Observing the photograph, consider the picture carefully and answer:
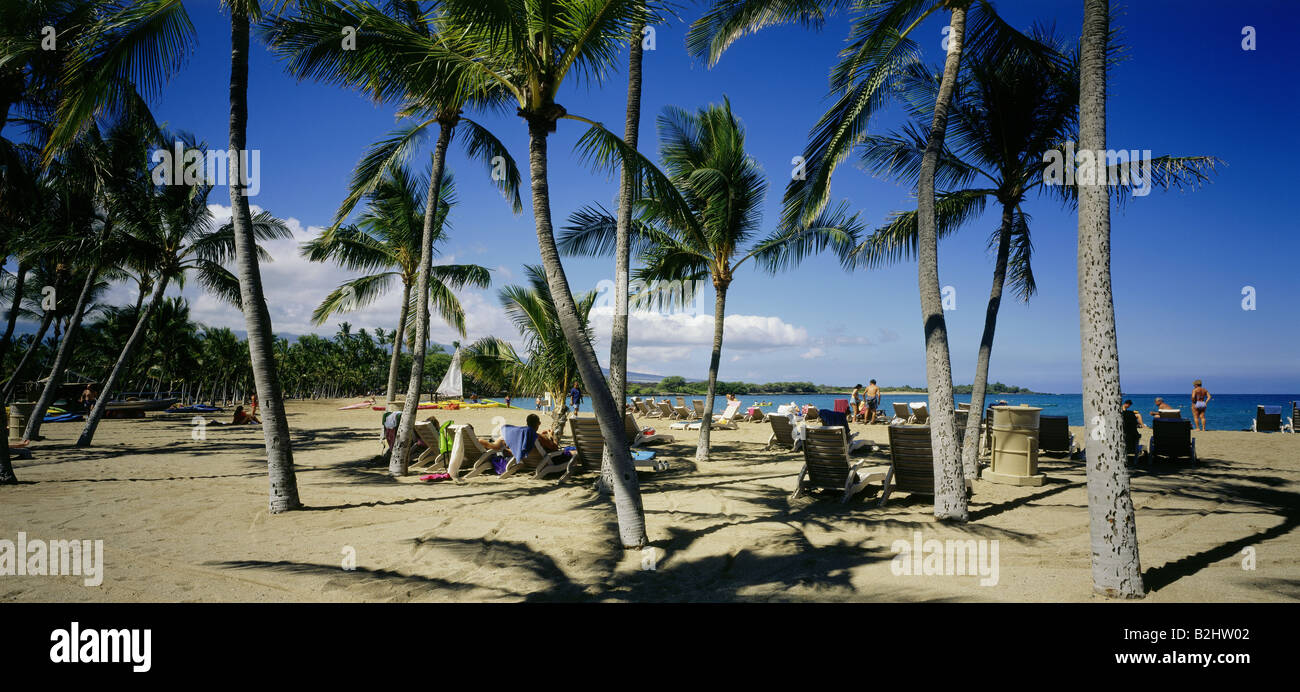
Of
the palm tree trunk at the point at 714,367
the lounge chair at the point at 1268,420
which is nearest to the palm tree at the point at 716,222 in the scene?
the palm tree trunk at the point at 714,367

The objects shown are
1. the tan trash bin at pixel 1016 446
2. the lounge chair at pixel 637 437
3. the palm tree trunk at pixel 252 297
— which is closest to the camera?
the palm tree trunk at pixel 252 297

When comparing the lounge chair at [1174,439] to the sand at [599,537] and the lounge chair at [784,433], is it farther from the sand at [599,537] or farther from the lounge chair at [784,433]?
the lounge chair at [784,433]

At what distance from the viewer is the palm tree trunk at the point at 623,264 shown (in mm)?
7121

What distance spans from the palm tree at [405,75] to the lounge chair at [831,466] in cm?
531

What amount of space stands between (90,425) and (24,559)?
11089 mm

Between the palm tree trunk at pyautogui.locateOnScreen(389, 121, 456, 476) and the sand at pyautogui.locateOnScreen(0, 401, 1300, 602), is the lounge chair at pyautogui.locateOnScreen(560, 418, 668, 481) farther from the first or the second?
the palm tree trunk at pyautogui.locateOnScreen(389, 121, 456, 476)

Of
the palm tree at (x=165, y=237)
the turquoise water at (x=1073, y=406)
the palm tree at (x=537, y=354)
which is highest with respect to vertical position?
the palm tree at (x=165, y=237)

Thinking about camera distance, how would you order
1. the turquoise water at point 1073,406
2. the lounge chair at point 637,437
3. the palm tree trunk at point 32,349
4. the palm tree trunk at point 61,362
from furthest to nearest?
the turquoise water at point 1073,406, the palm tree trunk at point 32,349, the palm tree trunk at point 61,362, the lounge chair at point 637,437

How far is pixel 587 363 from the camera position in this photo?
4922mm

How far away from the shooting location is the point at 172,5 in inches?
237

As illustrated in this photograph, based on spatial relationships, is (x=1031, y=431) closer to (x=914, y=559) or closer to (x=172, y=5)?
(x=914, y=559)

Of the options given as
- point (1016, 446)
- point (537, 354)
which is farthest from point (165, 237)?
point (1016, 446)

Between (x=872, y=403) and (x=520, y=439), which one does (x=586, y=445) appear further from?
(x=872, y=403)
